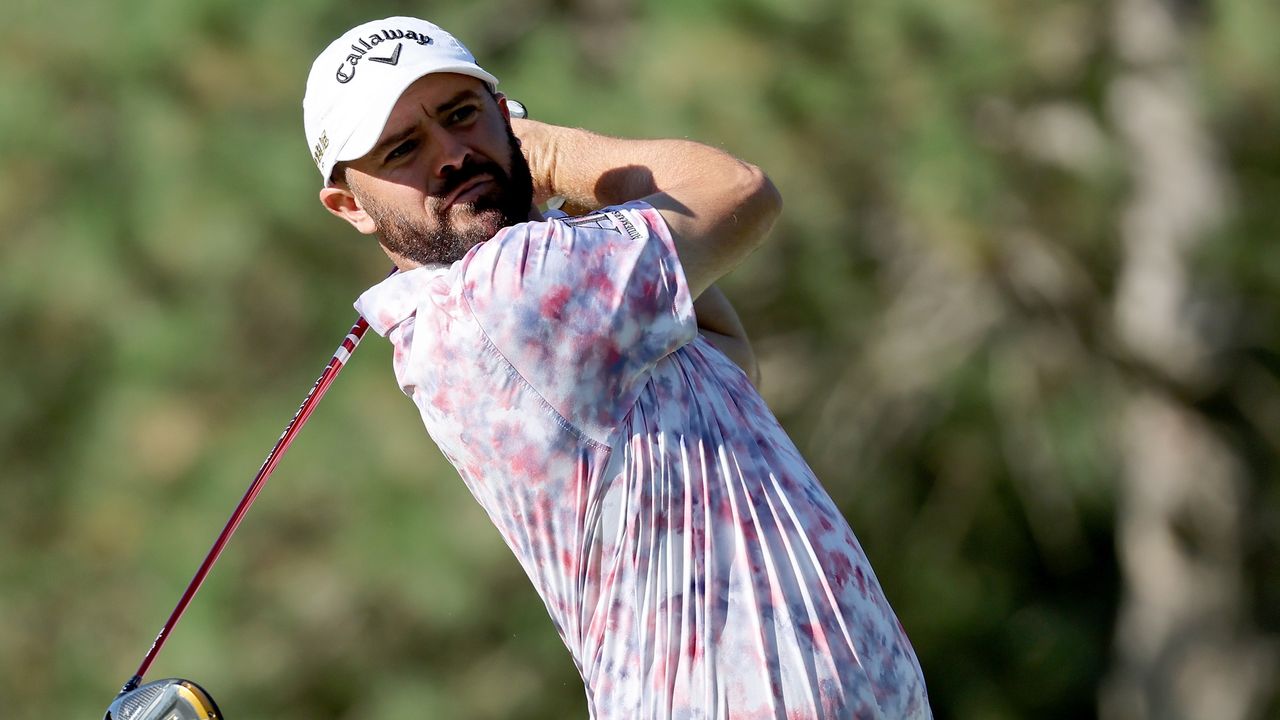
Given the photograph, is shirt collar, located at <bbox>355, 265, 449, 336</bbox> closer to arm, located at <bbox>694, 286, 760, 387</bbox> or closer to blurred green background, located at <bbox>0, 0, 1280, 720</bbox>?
arm, located at <bbox>694, 286, 760, 387</bbox>

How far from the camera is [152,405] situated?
4832 millimetres

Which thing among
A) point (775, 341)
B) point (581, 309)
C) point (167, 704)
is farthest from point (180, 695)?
point (775, 341)

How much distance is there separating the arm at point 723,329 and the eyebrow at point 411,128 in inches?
15.0

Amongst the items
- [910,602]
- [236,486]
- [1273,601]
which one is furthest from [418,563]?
[1273,601]

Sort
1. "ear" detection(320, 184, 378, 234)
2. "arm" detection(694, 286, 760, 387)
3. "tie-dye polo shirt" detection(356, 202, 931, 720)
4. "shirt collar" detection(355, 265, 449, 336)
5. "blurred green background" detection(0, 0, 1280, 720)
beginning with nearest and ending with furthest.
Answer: "tie-dye polo shirt" detection(356, 202, 931, 720) < "shirt collar" detection(355, 265, 449, 336) < "ear" detection(320, 184, 378, 234) < "arm" detection(694, 286, 760, 387) < "blurred green background" detection(0, 0, 1280, 720)

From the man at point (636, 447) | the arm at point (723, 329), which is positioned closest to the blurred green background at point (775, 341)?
the arm at point (723, 329)

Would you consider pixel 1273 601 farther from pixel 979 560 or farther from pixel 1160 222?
pixel 1160 222

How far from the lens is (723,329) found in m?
1.98

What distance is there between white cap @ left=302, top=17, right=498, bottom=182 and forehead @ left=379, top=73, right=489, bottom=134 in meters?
0.01

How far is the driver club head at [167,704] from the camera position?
1653mm

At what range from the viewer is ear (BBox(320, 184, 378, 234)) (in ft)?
5.82

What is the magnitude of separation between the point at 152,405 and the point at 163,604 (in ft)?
1.80

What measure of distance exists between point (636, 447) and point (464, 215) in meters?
0.28

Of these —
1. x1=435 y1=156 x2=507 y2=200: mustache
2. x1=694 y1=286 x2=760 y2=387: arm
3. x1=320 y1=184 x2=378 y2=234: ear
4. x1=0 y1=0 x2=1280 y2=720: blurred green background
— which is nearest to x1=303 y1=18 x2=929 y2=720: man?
x1=435 y1=156 x2=507 y2=200: mustache
